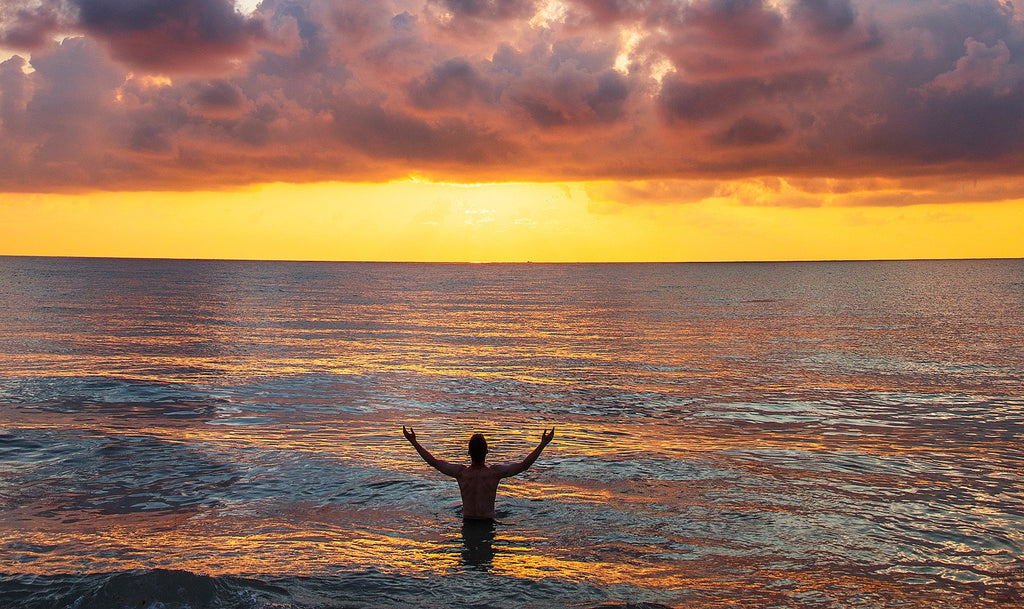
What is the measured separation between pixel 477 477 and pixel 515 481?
3.27 meters

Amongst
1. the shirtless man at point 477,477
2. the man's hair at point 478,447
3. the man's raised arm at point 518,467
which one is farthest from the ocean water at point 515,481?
the man's hair at point 478,447

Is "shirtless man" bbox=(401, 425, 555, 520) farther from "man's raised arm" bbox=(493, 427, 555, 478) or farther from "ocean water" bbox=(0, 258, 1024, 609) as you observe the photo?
"ocean water" bbox=(0, 258, 1024, 609)

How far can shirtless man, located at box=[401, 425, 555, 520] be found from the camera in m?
12.5

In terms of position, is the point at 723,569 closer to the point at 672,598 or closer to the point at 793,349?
the point at 672,598

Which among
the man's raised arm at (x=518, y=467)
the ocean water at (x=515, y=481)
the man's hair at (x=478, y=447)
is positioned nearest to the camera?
the ocean water at (x=515, y=481)

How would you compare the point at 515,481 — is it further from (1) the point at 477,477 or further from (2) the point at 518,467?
(2) the point at 518,467

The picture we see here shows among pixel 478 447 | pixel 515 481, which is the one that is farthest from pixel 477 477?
pixel 515 481

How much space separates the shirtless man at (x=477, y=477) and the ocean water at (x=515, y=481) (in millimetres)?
413

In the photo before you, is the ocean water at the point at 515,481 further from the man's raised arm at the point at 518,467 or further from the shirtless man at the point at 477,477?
the man's raised arm at the point at 518,467

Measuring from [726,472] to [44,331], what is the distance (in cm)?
4372

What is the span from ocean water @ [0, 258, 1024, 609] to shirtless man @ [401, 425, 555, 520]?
1.35 ft

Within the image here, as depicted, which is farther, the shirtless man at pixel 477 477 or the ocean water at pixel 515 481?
the shirtless man at pixel 477 477

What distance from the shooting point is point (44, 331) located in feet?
153

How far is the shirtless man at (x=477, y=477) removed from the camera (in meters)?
12.5
